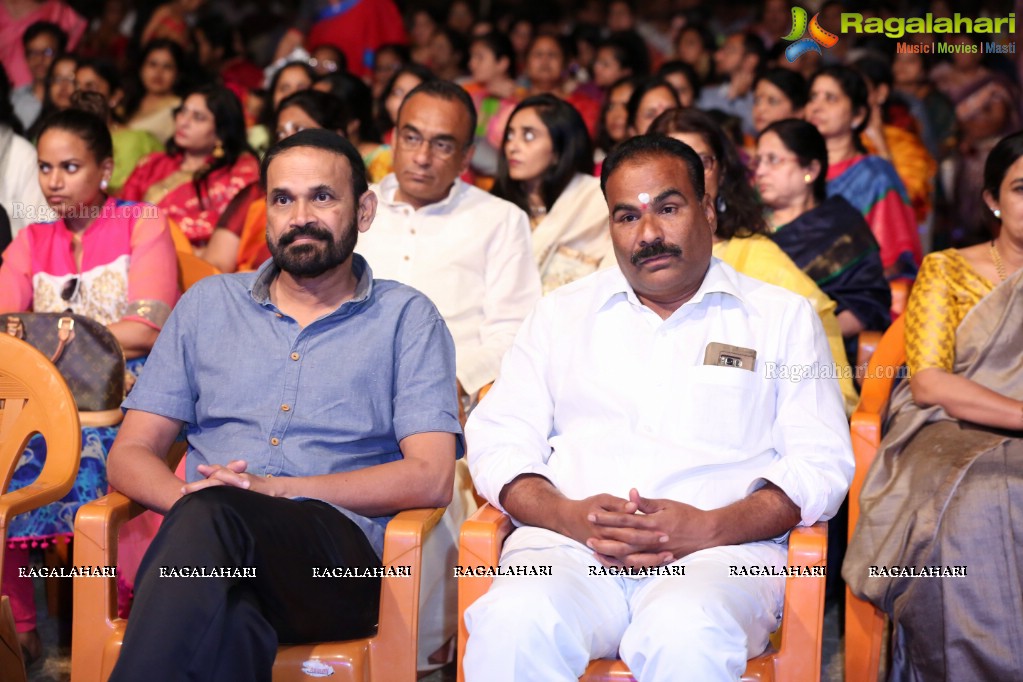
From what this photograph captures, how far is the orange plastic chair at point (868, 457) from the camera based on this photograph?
2.72 m

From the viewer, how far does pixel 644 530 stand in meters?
2.39

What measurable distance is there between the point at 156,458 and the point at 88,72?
381 centimetres

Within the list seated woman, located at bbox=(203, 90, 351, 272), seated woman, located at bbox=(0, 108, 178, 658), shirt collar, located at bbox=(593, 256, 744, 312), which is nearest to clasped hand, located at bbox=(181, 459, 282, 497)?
shirt collar, located at bbox=(593, 256, 744, 312)

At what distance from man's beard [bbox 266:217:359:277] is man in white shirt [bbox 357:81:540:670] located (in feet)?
2.80

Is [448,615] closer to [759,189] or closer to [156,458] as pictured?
[156,458]

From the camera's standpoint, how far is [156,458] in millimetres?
2645

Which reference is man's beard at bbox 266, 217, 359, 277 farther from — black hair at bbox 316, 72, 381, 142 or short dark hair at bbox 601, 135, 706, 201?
black hair at bbox 316, 72, 381, 142

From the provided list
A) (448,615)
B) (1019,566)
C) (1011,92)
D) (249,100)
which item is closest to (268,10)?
(249,100)

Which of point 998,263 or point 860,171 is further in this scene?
point 860,171

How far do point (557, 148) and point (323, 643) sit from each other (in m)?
2.32

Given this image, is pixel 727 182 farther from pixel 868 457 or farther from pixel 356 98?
pixel 356 98

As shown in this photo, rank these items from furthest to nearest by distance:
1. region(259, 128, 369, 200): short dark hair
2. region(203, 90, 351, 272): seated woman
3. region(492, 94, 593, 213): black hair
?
region(203, 90, 351, 272): seated woman → region(492, 94, 593, 213): black hair → region(259, 128, 369, 200): short dark hair

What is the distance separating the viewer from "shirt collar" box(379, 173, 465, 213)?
12.4 ft

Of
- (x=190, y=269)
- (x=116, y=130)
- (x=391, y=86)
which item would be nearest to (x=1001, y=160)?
(x=190, y=269)
